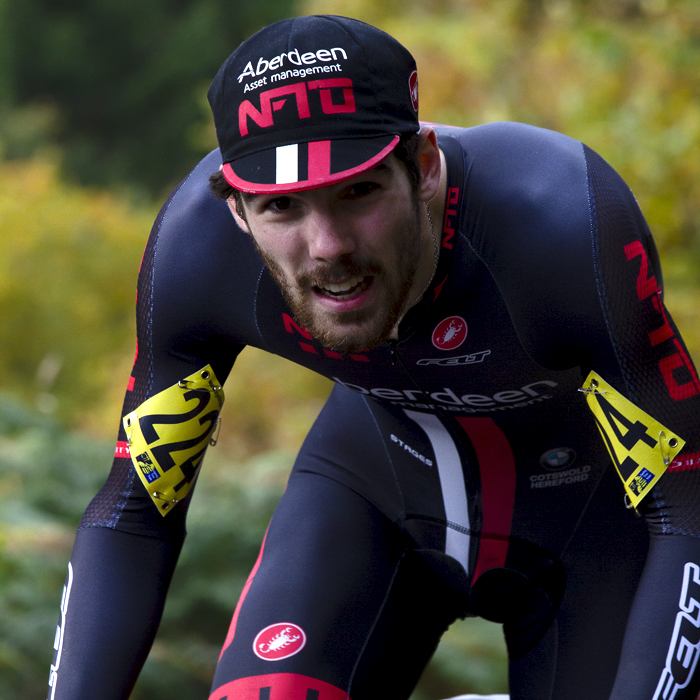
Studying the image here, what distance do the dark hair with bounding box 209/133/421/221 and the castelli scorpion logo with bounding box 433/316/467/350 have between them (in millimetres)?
308

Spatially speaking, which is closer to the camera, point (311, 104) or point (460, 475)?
point (311, 104)

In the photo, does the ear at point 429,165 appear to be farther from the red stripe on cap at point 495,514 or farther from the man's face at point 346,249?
the red stripe on cap at point 495,514

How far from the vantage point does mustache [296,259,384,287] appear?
5.63 ft

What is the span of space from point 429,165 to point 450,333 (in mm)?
350

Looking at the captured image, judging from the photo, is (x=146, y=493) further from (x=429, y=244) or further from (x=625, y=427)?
(x=625, y=427)

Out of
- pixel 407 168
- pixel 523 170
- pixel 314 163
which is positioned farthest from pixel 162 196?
pixel 314 163

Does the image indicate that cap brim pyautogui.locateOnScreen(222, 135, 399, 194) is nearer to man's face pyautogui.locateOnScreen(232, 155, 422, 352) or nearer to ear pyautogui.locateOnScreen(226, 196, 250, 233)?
man's face pyautogui.locateOnScreen(232, 155, 422, 352)

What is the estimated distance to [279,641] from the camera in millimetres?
2076

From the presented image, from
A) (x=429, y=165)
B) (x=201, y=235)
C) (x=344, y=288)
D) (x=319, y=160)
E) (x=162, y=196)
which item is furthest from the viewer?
(x=162, y=196)

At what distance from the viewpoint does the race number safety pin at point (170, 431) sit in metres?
2.17

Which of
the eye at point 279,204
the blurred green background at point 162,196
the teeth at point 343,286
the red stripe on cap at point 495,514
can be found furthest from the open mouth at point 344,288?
the blurred green background at point 162,196

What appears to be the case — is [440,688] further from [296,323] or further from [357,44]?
[357,44]

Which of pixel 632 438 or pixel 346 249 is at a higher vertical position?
pixel 346 249

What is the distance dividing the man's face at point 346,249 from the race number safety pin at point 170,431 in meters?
0.43
